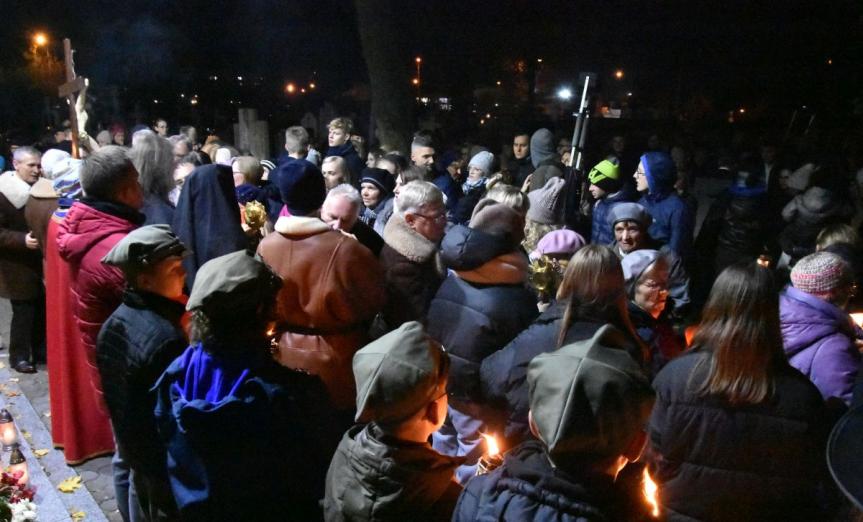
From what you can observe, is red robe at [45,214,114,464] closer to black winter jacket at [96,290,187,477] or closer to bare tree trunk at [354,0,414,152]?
black winter jacket at [96,290,187,477]

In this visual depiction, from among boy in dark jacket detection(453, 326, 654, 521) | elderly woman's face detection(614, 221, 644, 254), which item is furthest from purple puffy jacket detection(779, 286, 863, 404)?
boy in dark jacket detection(453, 326, 654, 521)

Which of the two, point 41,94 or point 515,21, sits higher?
point 515,21

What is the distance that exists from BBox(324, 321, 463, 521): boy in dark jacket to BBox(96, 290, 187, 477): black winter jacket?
3.74 feet

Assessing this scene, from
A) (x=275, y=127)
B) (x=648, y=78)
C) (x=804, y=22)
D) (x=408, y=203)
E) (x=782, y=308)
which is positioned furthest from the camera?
(x=648, y=78)

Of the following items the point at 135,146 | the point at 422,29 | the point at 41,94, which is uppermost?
the point at 422,29

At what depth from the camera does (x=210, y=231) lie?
16.1ft

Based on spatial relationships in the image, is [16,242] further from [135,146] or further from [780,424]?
[780,424]

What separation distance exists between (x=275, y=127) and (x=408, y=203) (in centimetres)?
1350

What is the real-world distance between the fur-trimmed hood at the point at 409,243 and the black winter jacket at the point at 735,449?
1.94 meters

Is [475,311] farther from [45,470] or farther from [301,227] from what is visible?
[45,470]

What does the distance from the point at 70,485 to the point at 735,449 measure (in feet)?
14.7

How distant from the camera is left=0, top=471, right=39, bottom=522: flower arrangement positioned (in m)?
3.41

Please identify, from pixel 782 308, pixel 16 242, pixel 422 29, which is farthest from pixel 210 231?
pixel 422 29

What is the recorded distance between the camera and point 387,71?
13.6 meters
